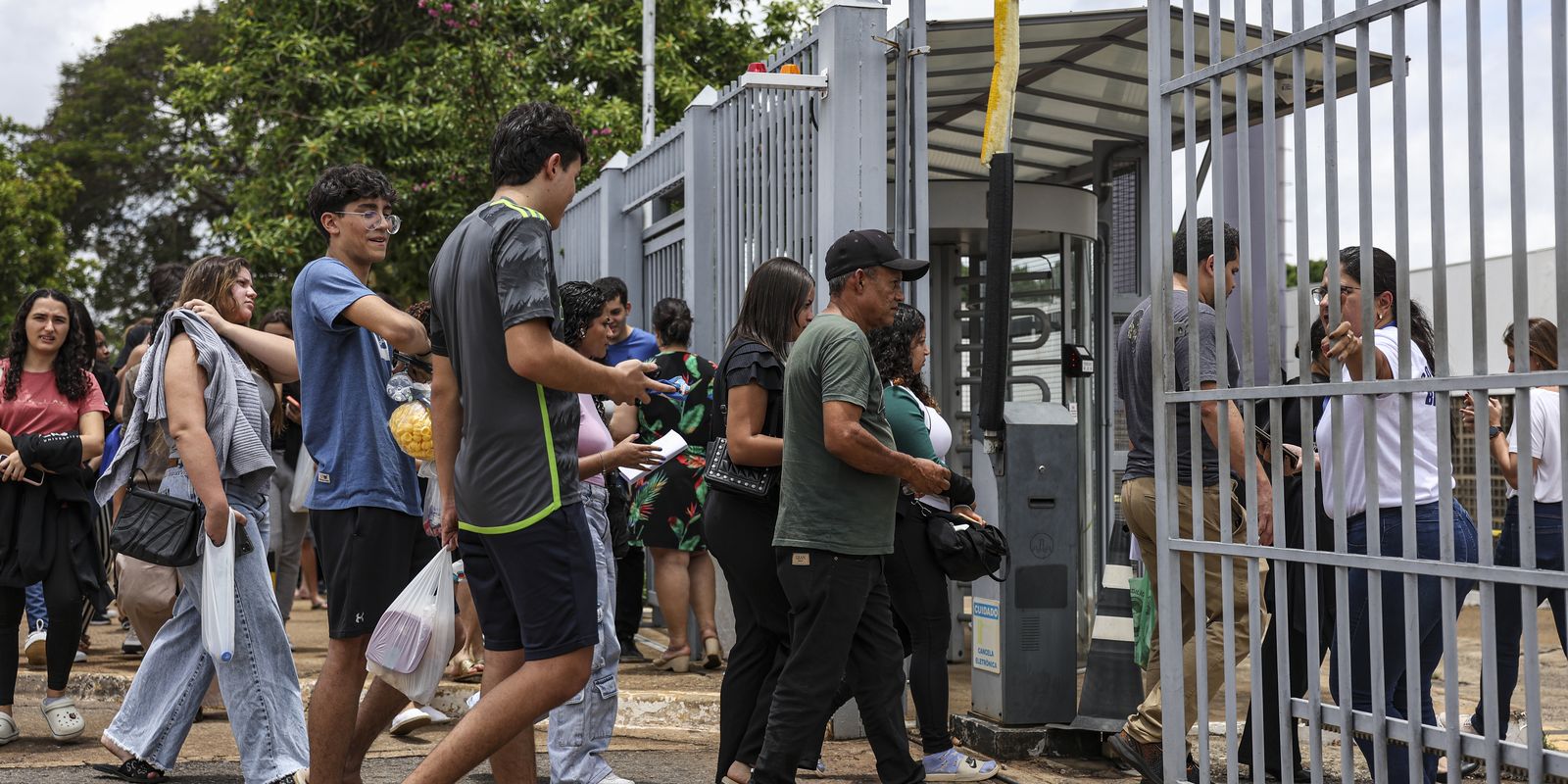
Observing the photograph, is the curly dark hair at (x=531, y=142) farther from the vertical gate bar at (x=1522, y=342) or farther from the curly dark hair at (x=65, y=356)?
the curly dark hair at (x=65, y=356)

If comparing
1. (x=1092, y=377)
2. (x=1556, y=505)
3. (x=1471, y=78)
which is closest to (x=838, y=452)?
(x=1471, y=78)

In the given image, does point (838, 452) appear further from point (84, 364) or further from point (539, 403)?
point (84, 364)

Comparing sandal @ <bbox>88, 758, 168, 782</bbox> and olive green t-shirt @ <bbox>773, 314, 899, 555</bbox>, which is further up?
olive green t-shirt @ <bbox>773, 314, 899, 555</bbox>

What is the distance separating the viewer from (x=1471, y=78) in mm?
3346

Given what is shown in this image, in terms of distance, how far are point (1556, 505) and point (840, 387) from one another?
2514mm

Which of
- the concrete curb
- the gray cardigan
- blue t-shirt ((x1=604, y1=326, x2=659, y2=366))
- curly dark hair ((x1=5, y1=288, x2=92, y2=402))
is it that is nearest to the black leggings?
curly dark hair ((x1=5, y1=288, x2=92, y2=402))

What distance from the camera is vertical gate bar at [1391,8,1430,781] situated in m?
3.54

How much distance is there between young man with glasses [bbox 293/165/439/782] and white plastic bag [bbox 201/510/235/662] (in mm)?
350

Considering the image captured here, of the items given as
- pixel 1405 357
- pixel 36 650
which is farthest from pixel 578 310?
pixel 36 650

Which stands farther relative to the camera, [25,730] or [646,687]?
[646,687]

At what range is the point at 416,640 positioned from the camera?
4328mm

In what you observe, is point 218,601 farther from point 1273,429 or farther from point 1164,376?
point 1273,429

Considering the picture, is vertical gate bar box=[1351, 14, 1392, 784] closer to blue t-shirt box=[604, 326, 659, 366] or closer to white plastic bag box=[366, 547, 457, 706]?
white plastic bag box=[366, 547, 457, 706]

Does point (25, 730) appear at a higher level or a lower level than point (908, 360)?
lower
